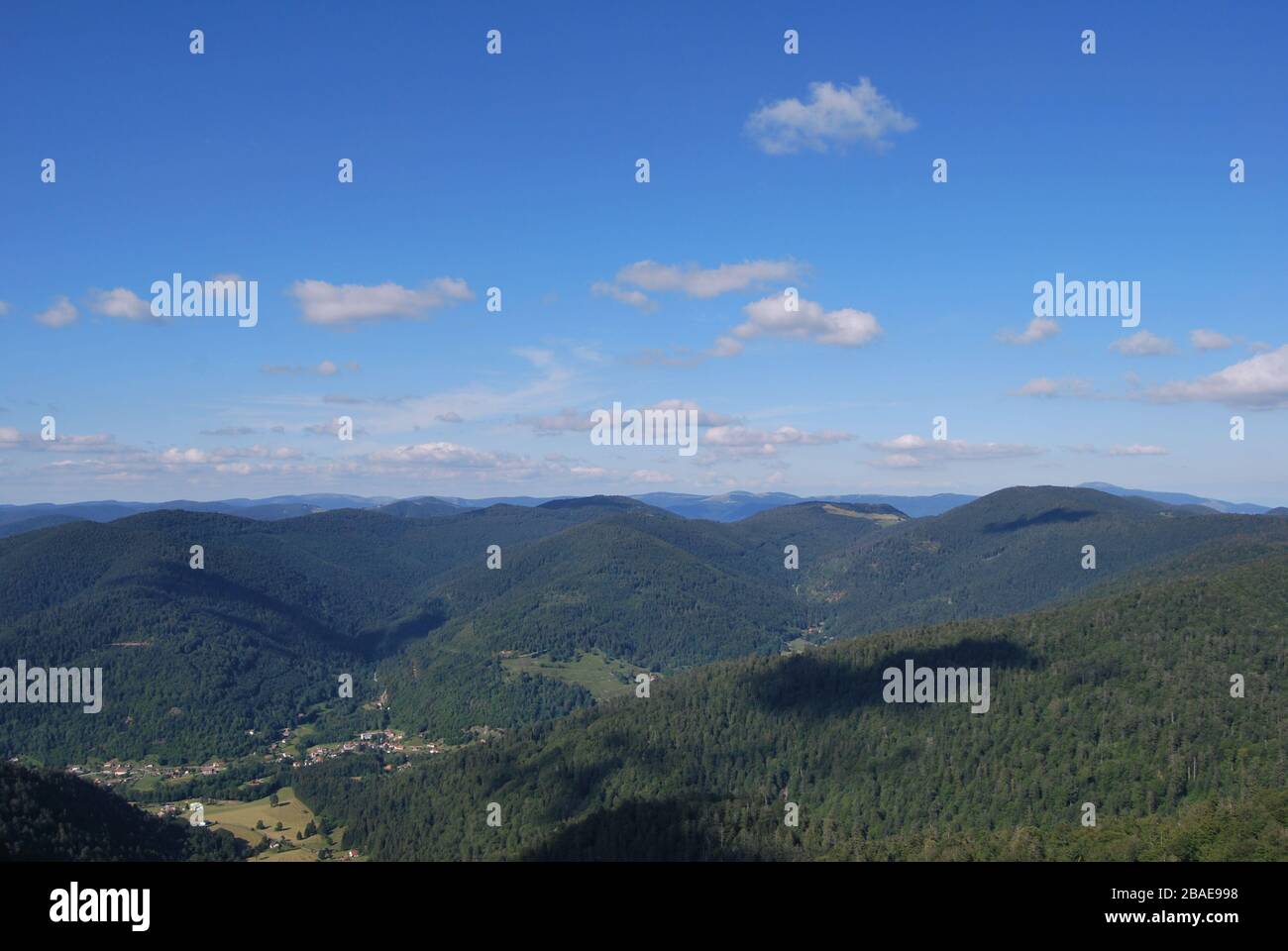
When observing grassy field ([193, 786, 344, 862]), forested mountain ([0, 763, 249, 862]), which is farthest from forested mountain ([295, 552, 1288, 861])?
forested mountain ([0, 763, 249, 862])

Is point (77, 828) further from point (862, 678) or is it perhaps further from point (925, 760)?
point (862, 678)

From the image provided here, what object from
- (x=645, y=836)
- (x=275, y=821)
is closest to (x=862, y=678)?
(x=645, y=836)

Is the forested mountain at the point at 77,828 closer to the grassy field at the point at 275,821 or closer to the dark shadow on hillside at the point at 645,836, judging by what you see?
the grassy field at the point at 275,821

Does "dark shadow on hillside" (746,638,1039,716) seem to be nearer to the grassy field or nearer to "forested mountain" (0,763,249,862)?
the grassy field

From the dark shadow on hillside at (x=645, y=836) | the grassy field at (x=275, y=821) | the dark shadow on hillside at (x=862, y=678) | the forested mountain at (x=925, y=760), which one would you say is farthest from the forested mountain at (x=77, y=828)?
the dark shadow on hillside at (x=862, y=678)

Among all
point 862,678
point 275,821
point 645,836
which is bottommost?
point 275,821
